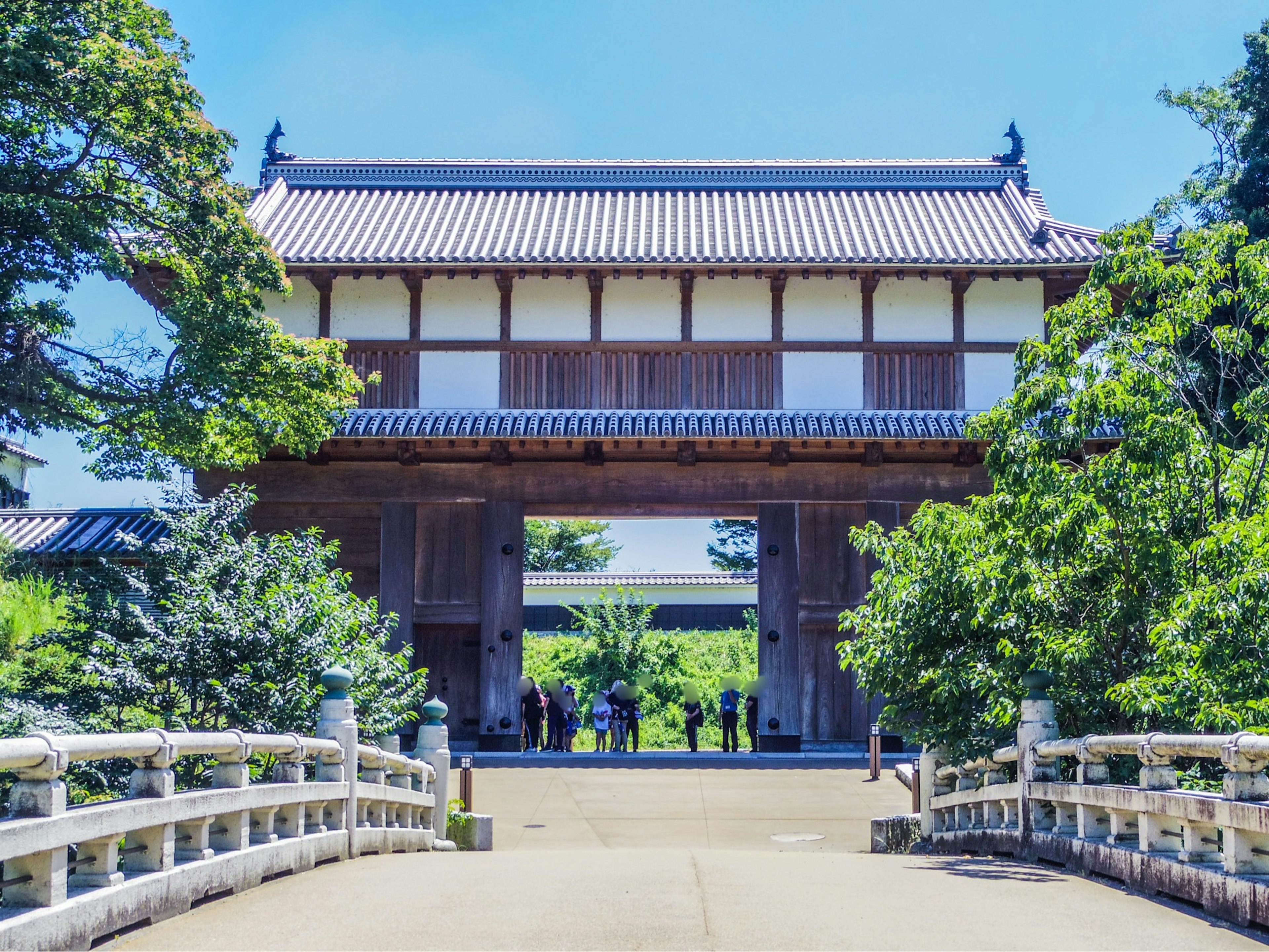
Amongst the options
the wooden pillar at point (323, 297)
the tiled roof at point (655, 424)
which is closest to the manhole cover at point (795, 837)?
the tiled roof at point (655, 424)

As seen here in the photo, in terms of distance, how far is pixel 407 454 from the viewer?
65.3 ft

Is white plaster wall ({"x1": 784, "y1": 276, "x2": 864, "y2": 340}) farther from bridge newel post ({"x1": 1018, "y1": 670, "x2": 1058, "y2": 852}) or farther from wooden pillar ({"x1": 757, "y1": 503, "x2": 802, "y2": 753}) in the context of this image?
bridge newel post ({"x1": 1018, "y1": 670, "x2": 1058, "y2": 852})

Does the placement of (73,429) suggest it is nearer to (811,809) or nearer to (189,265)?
(189,265)

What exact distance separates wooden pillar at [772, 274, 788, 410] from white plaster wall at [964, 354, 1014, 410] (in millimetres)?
2926

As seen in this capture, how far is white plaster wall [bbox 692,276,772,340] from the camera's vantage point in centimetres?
2014

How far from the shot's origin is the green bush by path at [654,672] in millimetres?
31203

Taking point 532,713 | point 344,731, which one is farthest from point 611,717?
point 344,731

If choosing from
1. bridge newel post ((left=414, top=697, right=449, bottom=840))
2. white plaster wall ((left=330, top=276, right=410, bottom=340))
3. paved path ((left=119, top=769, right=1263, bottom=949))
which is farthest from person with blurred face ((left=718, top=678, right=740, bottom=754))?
paved path ((left=119, top=769, right=1263, bottom=949))

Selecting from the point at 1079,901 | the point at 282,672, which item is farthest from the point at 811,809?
the point at 1079,901

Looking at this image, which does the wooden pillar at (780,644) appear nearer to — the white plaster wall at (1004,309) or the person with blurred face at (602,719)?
the person with blurred face at (602,719)

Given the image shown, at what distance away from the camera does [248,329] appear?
14539 mm

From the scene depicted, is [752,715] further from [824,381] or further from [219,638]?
[219,638]

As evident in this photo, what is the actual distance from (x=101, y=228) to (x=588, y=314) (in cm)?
862

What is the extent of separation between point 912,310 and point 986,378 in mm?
1604
